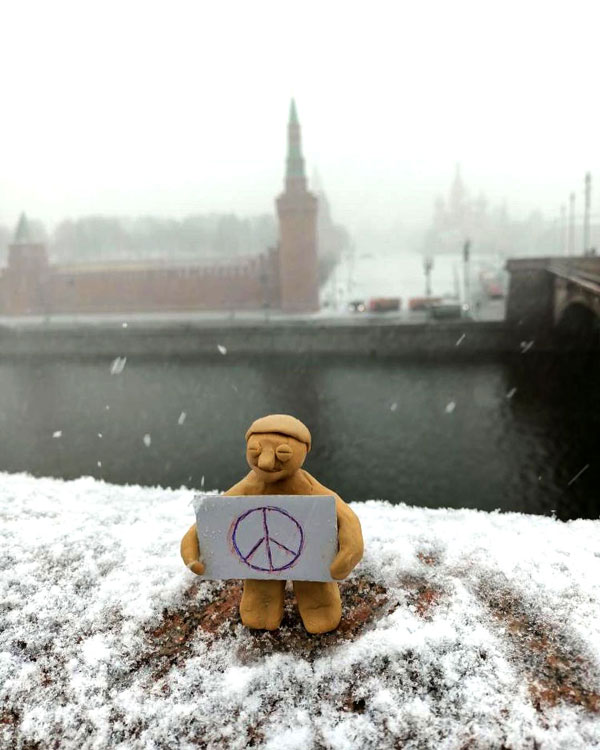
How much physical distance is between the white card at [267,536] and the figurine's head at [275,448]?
0.47 ft

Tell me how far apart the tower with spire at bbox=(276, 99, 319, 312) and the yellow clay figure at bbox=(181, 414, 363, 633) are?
35.7 meters

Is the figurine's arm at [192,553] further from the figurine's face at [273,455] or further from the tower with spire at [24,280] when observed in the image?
the tower with spire at [24,280]

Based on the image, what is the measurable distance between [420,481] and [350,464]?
2.13 metres

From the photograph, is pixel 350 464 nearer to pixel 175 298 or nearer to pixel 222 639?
pixel 222 639

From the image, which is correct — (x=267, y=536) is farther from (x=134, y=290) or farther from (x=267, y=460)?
(x=134, y=290)

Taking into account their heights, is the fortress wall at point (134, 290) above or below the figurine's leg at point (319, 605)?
below

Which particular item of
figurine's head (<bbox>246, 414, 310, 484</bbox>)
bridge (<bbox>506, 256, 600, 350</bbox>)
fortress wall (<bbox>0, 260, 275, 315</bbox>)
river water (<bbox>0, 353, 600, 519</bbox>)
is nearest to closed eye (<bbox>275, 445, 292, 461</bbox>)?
figurine's head (<bbox>246, 414, 310, 484</bbox>)

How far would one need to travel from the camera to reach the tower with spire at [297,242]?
3819 centimetres

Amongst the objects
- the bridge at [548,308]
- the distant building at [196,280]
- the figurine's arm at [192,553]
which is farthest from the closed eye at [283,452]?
the distant building at [196,280]

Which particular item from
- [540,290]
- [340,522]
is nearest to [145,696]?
[340,522]

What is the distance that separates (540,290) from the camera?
2891cm

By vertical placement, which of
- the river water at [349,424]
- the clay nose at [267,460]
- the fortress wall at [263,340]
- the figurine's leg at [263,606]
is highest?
the clay nose at [267,460]

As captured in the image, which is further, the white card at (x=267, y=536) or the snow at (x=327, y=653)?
the white card at (x=267, y=536)

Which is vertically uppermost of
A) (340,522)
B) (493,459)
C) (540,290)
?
(340,522)
